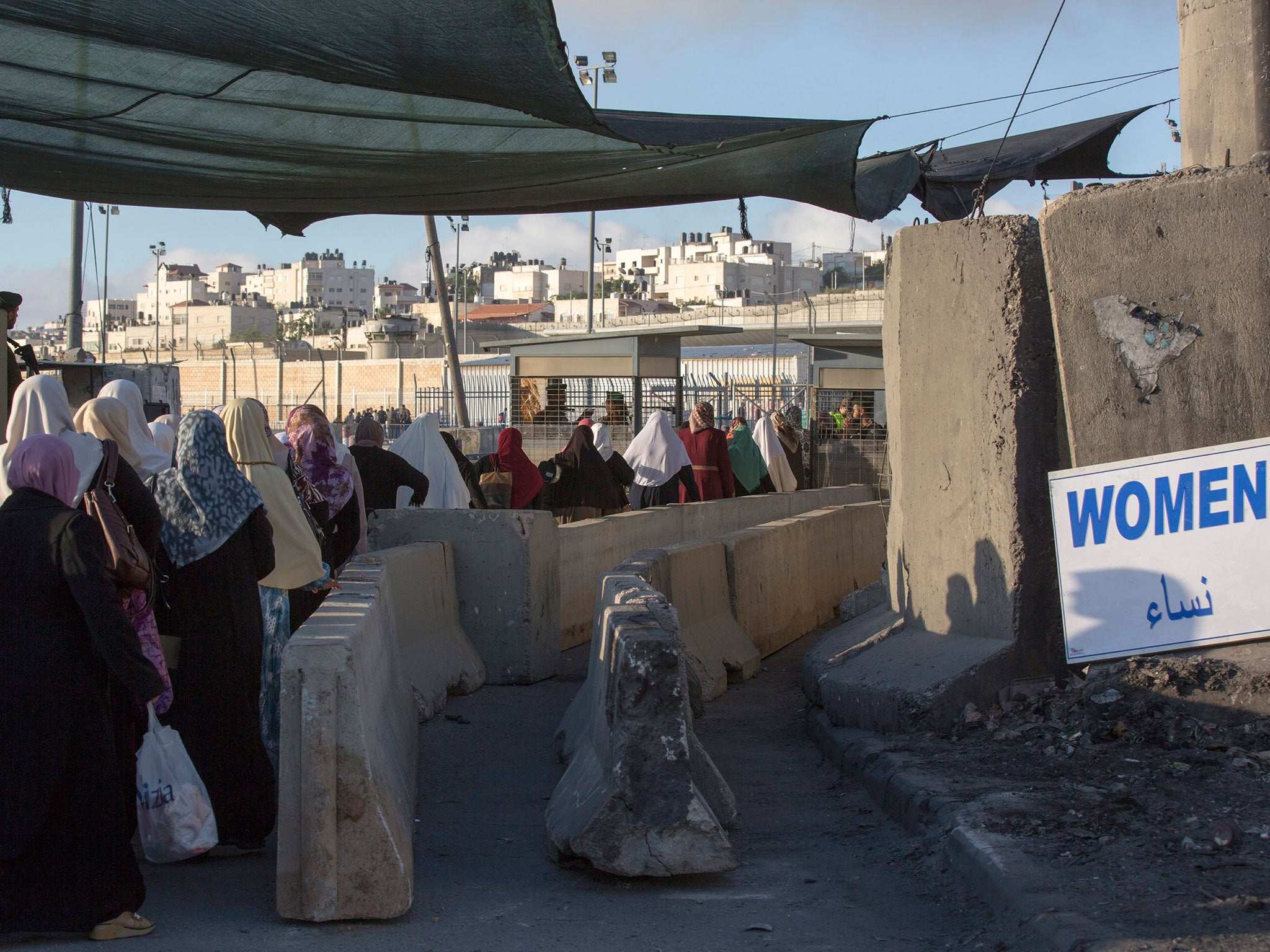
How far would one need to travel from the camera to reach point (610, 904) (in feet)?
14.8

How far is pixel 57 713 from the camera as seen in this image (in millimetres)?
4211

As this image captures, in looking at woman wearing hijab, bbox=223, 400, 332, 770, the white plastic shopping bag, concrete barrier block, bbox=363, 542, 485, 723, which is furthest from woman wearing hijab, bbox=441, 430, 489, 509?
the white plastic shopping bag

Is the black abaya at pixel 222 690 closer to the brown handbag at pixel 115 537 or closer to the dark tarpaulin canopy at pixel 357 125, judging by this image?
the brown handbag at pixel 115 537

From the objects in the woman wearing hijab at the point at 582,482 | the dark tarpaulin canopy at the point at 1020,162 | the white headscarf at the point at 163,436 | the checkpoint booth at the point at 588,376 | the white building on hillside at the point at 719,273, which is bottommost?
the woman wearing hijab at the point at 582,482

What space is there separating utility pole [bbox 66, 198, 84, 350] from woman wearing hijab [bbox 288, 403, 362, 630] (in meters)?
11.1

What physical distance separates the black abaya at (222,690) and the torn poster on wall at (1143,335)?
387cm

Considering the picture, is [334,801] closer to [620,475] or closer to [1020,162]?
[620,475]

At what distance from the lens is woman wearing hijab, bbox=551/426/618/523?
43.6ft

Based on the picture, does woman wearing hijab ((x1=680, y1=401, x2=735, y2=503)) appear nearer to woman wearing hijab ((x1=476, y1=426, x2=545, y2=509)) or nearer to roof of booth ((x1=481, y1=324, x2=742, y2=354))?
woman wearing hijab ((x1=476, y1=426, x2=545, y2=509))

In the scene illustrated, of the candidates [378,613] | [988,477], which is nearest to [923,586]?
[988,477]

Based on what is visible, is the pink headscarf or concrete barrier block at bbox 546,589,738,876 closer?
the pink headscarf

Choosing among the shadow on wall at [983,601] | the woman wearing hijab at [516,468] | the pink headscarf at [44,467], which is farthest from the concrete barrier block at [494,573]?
the pink headscarf at [44,467]

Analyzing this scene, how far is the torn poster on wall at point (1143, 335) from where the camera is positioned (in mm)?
5953

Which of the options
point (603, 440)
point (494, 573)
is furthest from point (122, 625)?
point (603, 440)
